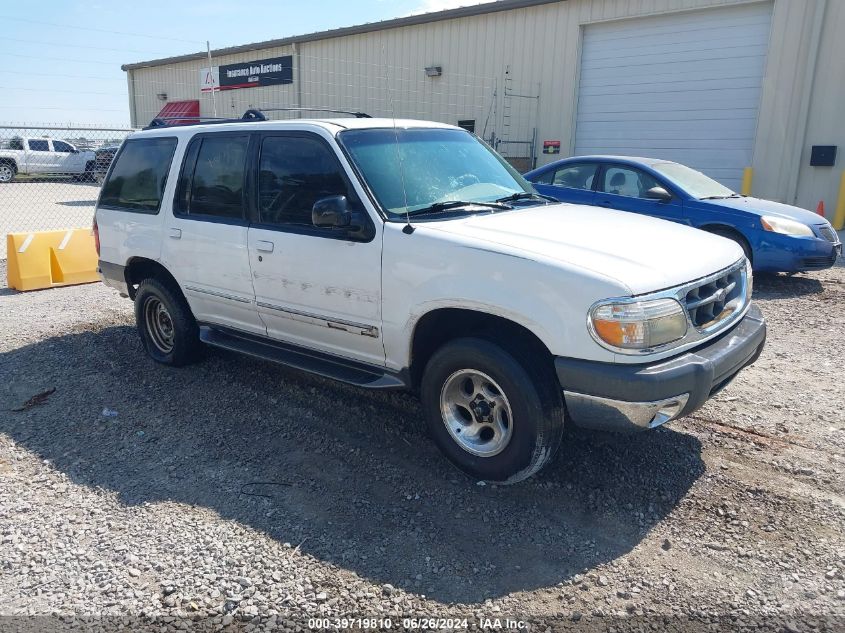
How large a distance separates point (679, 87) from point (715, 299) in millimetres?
13188

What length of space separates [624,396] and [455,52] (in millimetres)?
17778

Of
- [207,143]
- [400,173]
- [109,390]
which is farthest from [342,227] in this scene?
[109,390]

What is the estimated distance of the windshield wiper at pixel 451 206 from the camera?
406cm

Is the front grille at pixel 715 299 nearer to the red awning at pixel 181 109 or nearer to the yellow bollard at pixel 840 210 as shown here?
the yellow bollard at pixel 840 210

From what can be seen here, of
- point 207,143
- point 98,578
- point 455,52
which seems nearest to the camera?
point 98,578

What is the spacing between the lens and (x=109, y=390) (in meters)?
5.34

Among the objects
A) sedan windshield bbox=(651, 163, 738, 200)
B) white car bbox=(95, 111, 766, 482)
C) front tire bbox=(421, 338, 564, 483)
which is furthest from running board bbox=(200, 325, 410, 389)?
sedan windshield bbox=(651, 163, 738, 200)

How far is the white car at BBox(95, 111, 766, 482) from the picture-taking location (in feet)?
10.7

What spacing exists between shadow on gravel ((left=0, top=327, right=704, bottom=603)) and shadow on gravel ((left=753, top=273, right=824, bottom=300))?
478 centimetres

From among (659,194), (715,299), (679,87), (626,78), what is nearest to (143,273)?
(715,299)

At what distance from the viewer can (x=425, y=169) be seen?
173 inches

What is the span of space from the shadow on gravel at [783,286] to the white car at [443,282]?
4505 mm

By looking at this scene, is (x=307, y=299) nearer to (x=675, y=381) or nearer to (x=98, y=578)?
(x=98, y=578)

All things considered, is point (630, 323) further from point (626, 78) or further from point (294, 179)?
point (626, 78)
